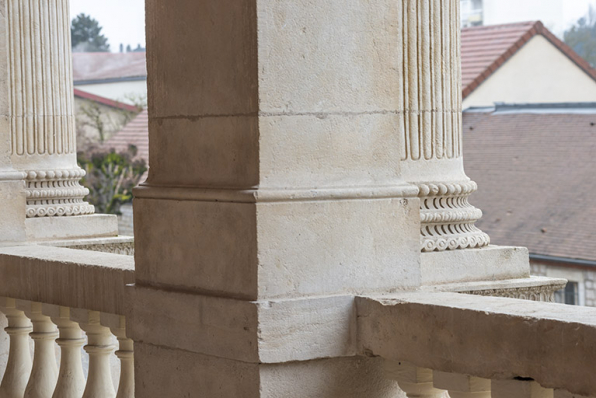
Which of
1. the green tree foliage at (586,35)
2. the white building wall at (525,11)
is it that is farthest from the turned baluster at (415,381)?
the green tree foliage at (586,35)

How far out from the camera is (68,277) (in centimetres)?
507

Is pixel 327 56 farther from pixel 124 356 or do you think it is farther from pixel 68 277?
pixel 68 277

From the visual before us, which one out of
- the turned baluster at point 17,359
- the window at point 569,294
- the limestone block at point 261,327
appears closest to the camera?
the limestone block at point 261,327

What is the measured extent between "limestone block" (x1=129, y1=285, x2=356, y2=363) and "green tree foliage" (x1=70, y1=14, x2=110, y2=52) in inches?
2378

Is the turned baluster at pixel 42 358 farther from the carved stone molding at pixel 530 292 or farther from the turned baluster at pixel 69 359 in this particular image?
the carved stone molding at pixel 530 292

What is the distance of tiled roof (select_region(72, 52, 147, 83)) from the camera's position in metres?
47.8

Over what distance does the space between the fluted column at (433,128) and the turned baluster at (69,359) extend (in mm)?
2160

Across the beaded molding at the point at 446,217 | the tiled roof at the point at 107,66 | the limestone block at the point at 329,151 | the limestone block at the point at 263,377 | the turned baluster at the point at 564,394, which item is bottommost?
the limestone block at the point at 263,377

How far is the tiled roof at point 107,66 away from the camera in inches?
1881

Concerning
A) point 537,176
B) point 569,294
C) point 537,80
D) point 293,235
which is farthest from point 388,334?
point 537,80

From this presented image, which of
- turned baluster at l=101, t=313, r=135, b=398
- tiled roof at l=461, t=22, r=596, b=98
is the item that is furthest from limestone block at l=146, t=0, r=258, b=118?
tiled roof at l=461, t=22, r=596, b=98

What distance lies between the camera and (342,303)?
3.66m

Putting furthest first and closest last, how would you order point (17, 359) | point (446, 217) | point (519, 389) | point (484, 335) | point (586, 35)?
point (586, 35)
point (446, 217)
point (17, 359)
point (484, 335)
point (519, 389)

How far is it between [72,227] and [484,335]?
5550 millimetres
